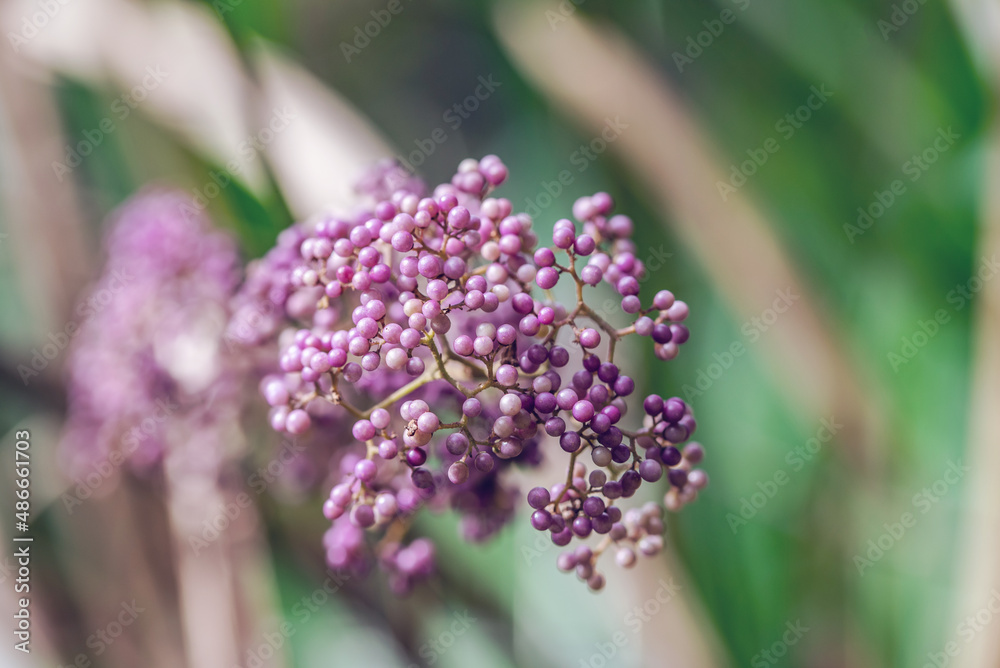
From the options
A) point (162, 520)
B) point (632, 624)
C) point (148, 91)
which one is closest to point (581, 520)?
point (632, 624)

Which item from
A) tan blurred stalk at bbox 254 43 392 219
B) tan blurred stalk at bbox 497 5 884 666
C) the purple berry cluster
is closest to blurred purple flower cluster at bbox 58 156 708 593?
the purple berry cluster

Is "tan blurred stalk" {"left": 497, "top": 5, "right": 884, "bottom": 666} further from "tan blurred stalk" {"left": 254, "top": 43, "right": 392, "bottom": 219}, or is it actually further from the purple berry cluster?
the purple berry cluster

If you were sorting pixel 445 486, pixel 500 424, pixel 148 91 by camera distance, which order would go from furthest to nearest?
pixel 148 91 < pixel 445 486 < pixel 500 424

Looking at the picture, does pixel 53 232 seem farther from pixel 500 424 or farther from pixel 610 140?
pixel 500 424

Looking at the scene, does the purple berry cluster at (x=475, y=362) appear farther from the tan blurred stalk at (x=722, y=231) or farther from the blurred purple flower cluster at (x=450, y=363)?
the tan blurred stalk at (x=722, y=231)

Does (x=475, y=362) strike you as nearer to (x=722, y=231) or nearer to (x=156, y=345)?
(x=156, y=345)

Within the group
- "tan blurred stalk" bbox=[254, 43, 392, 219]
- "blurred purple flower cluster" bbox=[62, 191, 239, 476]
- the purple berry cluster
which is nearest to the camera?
the purple berry cluster

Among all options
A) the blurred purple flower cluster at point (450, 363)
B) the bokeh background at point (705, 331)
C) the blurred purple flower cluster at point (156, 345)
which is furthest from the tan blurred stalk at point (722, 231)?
the blurred purple flower cluster at point (156, 345)
